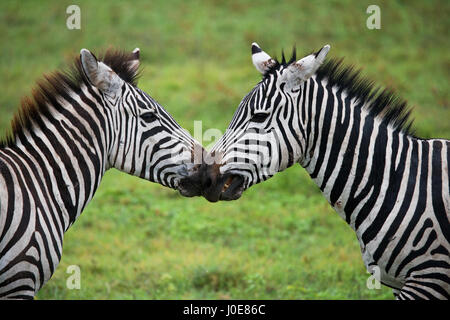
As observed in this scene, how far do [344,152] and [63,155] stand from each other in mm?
2635

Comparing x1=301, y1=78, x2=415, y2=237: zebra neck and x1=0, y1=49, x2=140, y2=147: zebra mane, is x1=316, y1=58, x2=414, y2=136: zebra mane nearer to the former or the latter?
x1=301, y1=78, x2=415, y2=237: zebra neck

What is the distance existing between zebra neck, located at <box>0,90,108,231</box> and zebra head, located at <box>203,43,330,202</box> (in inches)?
44.4

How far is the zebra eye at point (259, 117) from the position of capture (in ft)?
17.3

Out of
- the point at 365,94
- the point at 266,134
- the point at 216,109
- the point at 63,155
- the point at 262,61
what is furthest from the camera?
the point at 216,109

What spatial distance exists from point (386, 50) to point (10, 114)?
10982mm

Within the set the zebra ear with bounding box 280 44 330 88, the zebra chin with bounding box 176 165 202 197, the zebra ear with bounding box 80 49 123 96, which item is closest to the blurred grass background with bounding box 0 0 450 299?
the zebra ear with bounding box 80 49 123 96

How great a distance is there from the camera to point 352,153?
A: 5.29m

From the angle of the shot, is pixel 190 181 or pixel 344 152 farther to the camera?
pixel 190 181

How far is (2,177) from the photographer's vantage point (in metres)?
4.78

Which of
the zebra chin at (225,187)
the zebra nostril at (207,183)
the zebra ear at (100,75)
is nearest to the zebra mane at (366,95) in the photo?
the zebra chin at (225,187)

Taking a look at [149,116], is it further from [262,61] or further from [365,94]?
[365,94]

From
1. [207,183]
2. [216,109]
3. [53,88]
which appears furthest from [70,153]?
[216,109]

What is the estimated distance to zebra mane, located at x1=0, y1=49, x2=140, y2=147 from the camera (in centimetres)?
516

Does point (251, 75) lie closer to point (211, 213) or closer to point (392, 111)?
point (211, 213)
